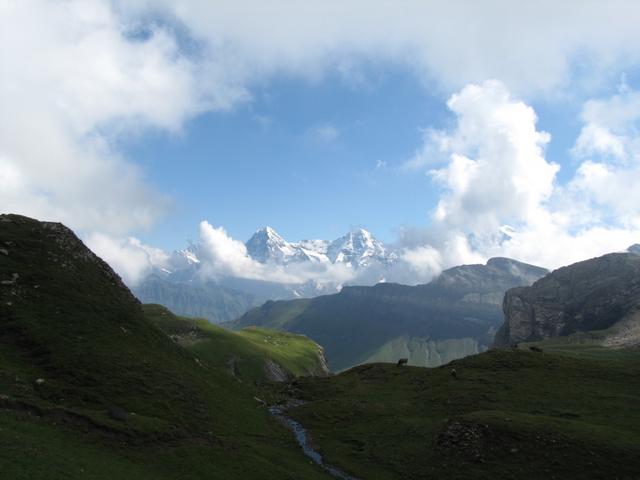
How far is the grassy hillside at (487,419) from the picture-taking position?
2044 inches

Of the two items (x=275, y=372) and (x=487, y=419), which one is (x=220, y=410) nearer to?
(x=487, y=419)

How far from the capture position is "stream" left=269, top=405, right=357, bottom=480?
52.9 m

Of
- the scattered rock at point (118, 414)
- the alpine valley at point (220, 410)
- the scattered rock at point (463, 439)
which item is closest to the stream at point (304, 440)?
the alpine valley at point (220, 410)

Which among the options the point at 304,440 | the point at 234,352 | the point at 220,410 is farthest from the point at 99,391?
the point at 234,352

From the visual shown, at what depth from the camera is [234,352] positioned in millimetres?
155500

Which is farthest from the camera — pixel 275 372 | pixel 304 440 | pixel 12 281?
pixel 275 372

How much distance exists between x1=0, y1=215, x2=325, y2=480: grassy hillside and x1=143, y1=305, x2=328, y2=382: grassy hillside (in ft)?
201

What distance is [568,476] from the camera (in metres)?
49.2

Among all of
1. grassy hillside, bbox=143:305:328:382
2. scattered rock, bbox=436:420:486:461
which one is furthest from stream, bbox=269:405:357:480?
grassy hillside, bbox=143:305:328:382

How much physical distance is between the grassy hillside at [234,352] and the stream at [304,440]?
2356 inches

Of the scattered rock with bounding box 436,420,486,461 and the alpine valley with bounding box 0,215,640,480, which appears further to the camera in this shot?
the scattered rock with bounding box 436,420,486,461

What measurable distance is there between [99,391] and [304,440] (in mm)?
26375

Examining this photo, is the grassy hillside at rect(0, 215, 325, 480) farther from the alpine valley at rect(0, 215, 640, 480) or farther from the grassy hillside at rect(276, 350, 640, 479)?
the grassy hillside at rect(276, 350, 640, 479)

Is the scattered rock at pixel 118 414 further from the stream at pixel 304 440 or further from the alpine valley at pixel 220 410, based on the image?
the stream at pixel 304 440
